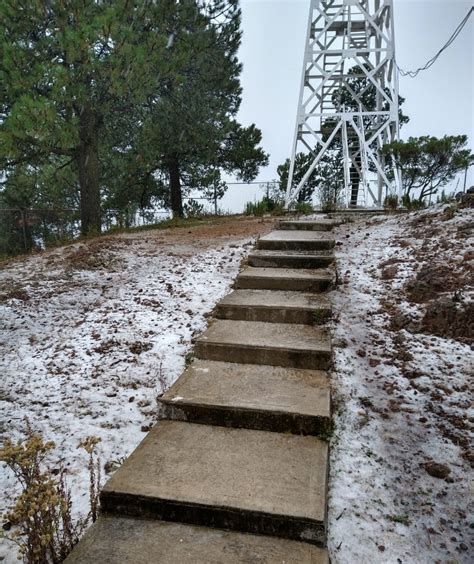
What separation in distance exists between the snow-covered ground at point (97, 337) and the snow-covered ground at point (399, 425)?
3.71ft

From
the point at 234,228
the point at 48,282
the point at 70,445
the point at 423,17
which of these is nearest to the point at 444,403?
the point at 70,445

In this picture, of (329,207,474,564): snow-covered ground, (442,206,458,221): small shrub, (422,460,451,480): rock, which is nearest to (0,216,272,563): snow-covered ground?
(329,207,474,564): snow-covered ground

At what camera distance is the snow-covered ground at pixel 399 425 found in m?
1.47

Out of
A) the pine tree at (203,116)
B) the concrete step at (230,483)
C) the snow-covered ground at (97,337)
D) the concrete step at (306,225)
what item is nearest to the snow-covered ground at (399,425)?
the concrete step at (230,483)

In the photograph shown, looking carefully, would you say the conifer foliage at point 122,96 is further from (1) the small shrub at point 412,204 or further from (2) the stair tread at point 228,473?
(2) the stair tread at point 228,473

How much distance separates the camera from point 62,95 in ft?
21.5

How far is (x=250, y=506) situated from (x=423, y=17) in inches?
524

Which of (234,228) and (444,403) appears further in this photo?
(234,228)

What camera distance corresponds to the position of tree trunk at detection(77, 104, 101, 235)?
802 centimetres

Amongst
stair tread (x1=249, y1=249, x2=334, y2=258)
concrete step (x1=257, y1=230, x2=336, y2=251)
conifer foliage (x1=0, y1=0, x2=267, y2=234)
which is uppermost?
conifer foliage (x1=0, y1=0, x2=267, y2=234)

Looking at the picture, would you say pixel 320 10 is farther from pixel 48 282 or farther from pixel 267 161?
pixel 48 282

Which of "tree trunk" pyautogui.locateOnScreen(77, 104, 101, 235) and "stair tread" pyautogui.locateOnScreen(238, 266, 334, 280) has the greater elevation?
"tree trunk" pyautogui.locateOnScreen(77, 104, 101, 235)

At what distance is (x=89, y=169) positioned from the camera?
8.30m

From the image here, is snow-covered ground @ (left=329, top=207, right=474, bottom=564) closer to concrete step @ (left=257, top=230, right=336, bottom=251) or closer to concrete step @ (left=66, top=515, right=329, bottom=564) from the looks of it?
concrete step @ (left=66, top=515, right=329, bottom=564)
